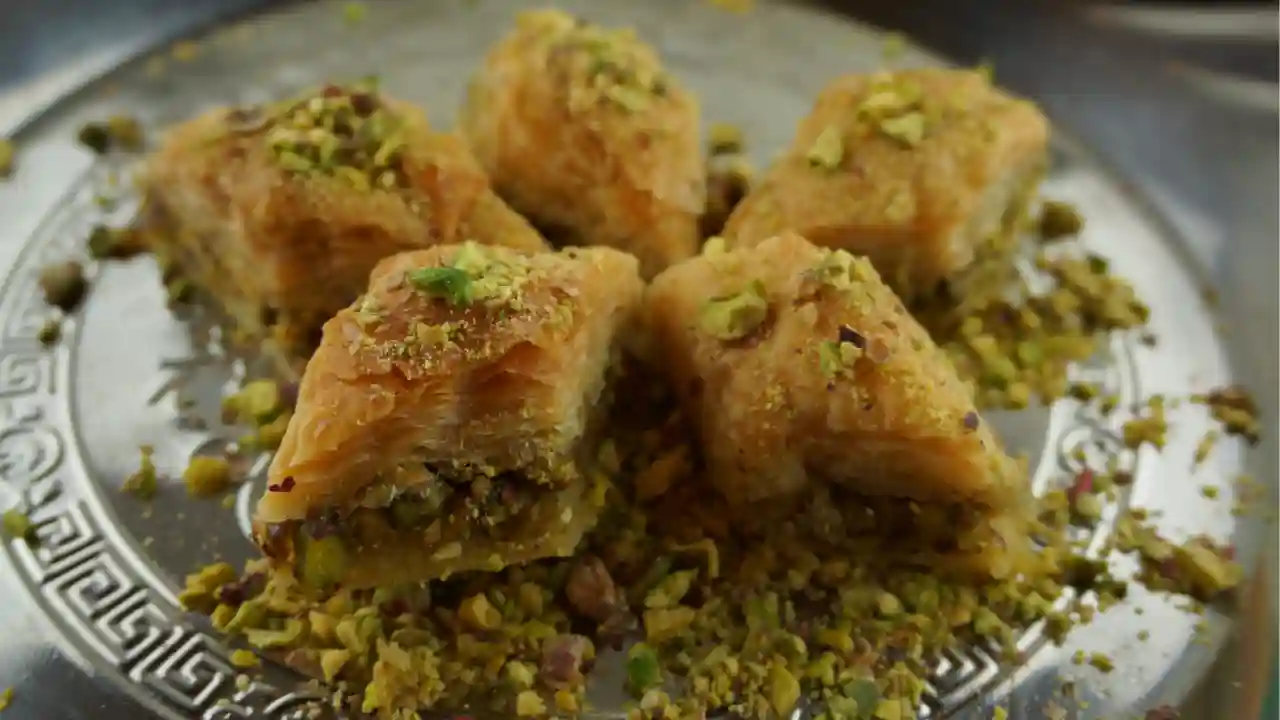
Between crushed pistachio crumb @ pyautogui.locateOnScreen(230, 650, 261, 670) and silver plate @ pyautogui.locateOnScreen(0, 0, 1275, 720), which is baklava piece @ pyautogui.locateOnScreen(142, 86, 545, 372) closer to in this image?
silver plate @ pyautogui.locateOnScreen(0, 0, 1275, 720)

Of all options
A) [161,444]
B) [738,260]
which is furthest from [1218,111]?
[161,444]

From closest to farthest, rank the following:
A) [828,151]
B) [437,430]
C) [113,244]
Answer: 1. [437,430]
2. [828,151]
3. [113,244]

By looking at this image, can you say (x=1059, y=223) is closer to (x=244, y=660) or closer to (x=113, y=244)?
(x=244, y=660)

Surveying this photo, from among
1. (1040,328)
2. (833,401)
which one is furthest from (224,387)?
(1040,328)

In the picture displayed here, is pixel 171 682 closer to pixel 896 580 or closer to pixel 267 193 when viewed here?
pixel 267 193

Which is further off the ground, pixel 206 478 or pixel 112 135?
pixel 112 135

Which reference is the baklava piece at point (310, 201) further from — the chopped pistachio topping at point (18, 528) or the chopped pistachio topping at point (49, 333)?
the chopped pistachio topping at point (18, 528)

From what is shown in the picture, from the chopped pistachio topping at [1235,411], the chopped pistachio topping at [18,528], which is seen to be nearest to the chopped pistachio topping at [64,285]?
the chopped pistachio topping at [18,528]
